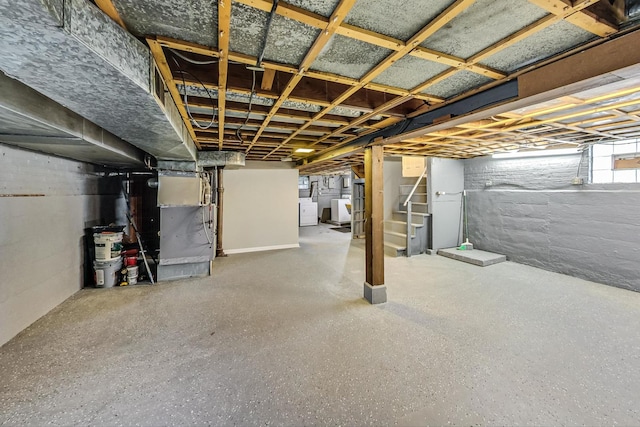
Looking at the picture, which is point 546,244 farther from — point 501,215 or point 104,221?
point 104,221

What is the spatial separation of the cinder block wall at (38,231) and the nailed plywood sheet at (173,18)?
7.62 ft

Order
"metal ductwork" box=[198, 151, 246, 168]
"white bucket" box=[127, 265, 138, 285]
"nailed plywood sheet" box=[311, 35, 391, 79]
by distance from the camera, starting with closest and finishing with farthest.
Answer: "nailed plywood sheet" box=[311, 35, 391, 79]
"white bucket" box=[127, 265, 138, 285]
"metal ductwork" box=[198, 151, 246, 168]

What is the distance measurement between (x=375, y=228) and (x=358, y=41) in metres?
2.05

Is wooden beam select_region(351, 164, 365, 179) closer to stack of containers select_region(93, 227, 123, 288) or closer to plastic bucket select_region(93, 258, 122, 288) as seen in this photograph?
stack of containers select_region(93, 227, 123, 288)

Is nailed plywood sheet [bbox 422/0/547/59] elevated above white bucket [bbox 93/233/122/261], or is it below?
above

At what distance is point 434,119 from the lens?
2359mm

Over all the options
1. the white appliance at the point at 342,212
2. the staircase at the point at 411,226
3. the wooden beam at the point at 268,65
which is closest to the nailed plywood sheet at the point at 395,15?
the wooden beam at the point at 268,65

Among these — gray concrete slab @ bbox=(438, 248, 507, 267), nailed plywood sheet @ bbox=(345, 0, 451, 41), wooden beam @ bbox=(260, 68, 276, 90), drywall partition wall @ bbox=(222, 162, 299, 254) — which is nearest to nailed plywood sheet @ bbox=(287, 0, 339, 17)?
nailed plywood sheet @ bbox=(345, 0, 451, 41)

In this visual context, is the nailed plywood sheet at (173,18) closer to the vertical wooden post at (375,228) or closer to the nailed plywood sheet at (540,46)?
the nailed plywood sheet at (540,46)

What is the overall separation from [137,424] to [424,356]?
1.98m

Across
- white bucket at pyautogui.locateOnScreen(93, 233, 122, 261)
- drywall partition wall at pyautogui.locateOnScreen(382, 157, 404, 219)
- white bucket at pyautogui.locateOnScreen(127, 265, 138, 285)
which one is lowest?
white bucket at pyautogui.locateOnScreen(127, 265, 138, 285)

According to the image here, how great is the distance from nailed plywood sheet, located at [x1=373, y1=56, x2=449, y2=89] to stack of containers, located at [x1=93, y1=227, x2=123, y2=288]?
12.9ft

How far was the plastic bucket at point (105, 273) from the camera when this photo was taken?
3520 millimetres

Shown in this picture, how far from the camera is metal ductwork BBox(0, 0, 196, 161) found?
0.87 m
